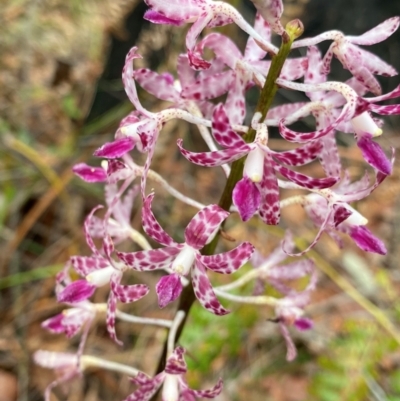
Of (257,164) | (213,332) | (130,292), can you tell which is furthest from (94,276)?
(213,332)

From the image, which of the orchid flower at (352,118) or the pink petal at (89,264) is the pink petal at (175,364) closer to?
the pink petal at (89,264)

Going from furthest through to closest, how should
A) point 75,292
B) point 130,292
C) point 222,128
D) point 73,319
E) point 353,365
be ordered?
point 353,365 < point 73,319 < point 75,292 < point 130,292 < point 222,128

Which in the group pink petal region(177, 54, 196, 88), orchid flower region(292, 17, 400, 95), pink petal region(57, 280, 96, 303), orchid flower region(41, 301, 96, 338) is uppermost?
orchid flower region(292, 17, 400, 95)

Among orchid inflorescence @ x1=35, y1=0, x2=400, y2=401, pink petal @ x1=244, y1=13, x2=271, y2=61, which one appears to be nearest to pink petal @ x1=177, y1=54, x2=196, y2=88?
orchid inflorescence @ x1=35, y1=0, x2=400, y2=401

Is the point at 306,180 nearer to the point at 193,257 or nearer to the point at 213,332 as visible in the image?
the point at 193,257

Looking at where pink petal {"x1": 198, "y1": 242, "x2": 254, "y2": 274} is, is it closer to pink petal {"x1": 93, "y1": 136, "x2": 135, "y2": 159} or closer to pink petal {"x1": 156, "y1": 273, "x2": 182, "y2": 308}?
pink petal {"x1": 156, "y1": 273, "x2": 182, "y2": 308}

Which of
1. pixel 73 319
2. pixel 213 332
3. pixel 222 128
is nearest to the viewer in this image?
pixel 222 128

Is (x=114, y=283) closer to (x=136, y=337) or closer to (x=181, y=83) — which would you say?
(x=181, y=83)
